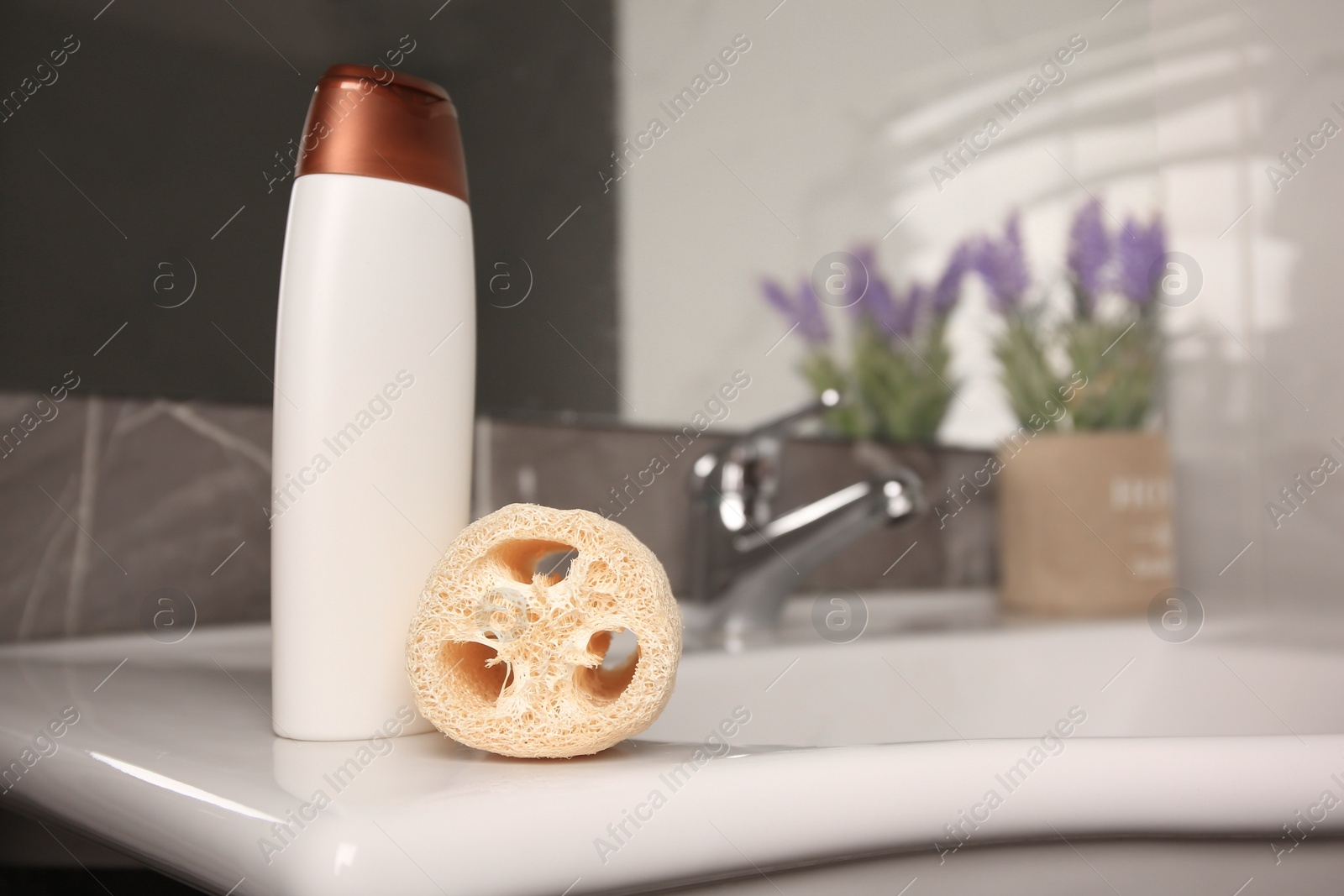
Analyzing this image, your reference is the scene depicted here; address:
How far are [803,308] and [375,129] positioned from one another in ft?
2.42

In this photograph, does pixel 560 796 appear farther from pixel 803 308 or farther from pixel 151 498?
pixel 803 308

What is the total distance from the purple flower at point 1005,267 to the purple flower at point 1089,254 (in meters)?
0.05

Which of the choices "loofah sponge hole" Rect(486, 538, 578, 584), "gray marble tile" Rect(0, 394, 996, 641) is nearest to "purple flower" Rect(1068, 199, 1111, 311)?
"gray marble tile" Rect(0, 394, 996, 641)

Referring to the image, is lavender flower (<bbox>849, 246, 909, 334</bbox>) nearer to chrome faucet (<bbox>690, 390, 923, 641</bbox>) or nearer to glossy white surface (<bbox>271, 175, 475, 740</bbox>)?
chrome faucet (<bbox>690, 390, 923, 641</bbox>)

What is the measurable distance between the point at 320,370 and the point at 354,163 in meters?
0.07

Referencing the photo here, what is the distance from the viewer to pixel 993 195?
116 centimetres

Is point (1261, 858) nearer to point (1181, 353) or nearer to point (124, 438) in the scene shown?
point (124, 438)

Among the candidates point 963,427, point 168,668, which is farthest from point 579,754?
point 963,427

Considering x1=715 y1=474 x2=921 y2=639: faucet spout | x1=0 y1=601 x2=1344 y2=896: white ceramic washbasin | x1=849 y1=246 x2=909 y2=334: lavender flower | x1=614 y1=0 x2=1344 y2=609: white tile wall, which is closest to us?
x1=0 y1=601 x2=1344 y2=896: white ceramic washbasin

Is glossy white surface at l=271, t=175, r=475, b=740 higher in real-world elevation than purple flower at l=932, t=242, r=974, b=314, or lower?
lower

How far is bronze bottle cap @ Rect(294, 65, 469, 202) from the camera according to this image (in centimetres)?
34

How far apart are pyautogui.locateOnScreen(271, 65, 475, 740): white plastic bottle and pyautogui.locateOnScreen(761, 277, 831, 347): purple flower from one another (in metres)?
0.69

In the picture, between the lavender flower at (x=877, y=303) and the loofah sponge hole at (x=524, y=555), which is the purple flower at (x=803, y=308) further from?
the loofah sponge hole at (x=524, y=555)

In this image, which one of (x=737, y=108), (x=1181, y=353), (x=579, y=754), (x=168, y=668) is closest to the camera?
(x=579, y=754)
